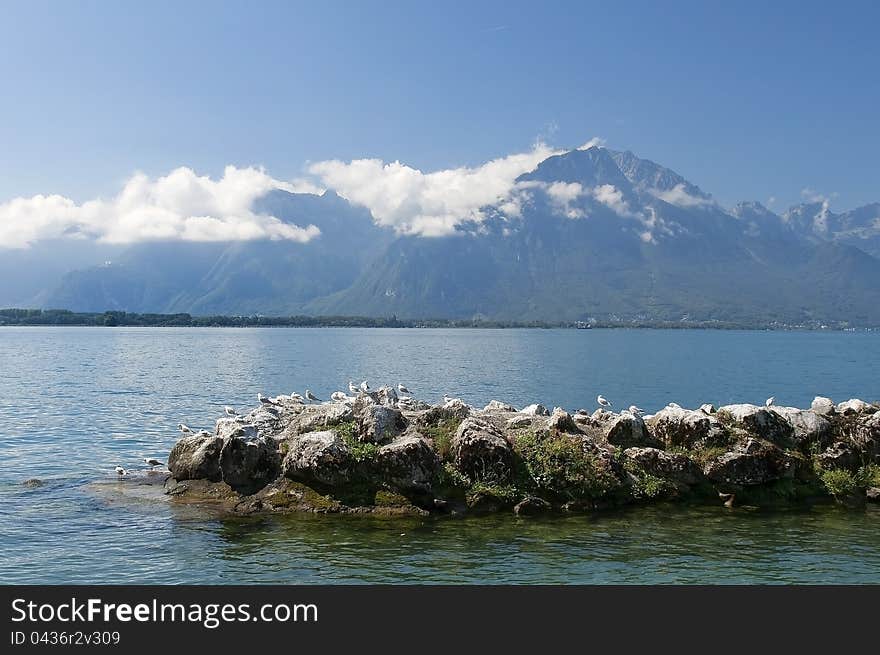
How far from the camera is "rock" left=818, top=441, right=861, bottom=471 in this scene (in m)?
24.8

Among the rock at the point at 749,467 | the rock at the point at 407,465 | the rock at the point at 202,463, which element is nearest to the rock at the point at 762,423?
the rock at the point at 749,467

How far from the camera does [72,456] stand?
32.7 metres

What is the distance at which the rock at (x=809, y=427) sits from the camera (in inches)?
1007

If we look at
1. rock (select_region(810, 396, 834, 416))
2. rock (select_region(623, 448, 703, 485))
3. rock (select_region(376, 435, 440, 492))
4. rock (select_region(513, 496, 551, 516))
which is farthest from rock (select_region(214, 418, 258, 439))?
rock (select_region(810, 396, 834, 416))

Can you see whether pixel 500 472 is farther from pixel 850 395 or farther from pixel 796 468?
pixel 850 395

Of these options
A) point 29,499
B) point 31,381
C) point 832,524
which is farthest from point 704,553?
point 31,381

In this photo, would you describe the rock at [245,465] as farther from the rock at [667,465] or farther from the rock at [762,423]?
the rock at [762,423]

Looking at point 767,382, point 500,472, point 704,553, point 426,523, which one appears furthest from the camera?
point 767,382

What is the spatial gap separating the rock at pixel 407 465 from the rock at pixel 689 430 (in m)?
9.19

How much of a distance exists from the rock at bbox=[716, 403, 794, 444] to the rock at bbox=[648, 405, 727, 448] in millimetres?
826

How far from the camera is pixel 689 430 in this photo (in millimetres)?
25047

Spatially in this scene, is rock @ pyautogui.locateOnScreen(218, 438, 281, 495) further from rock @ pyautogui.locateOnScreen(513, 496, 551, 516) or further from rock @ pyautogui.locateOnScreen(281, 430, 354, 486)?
rock @ pyautogui.locateOnScreen(513, 496, 551, 516)

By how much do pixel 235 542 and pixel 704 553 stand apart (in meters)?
13.0

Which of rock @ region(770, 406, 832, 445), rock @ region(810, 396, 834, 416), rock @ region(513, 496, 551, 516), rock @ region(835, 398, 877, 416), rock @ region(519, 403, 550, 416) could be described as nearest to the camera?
rock @ region(513, 496, 551, 516)
